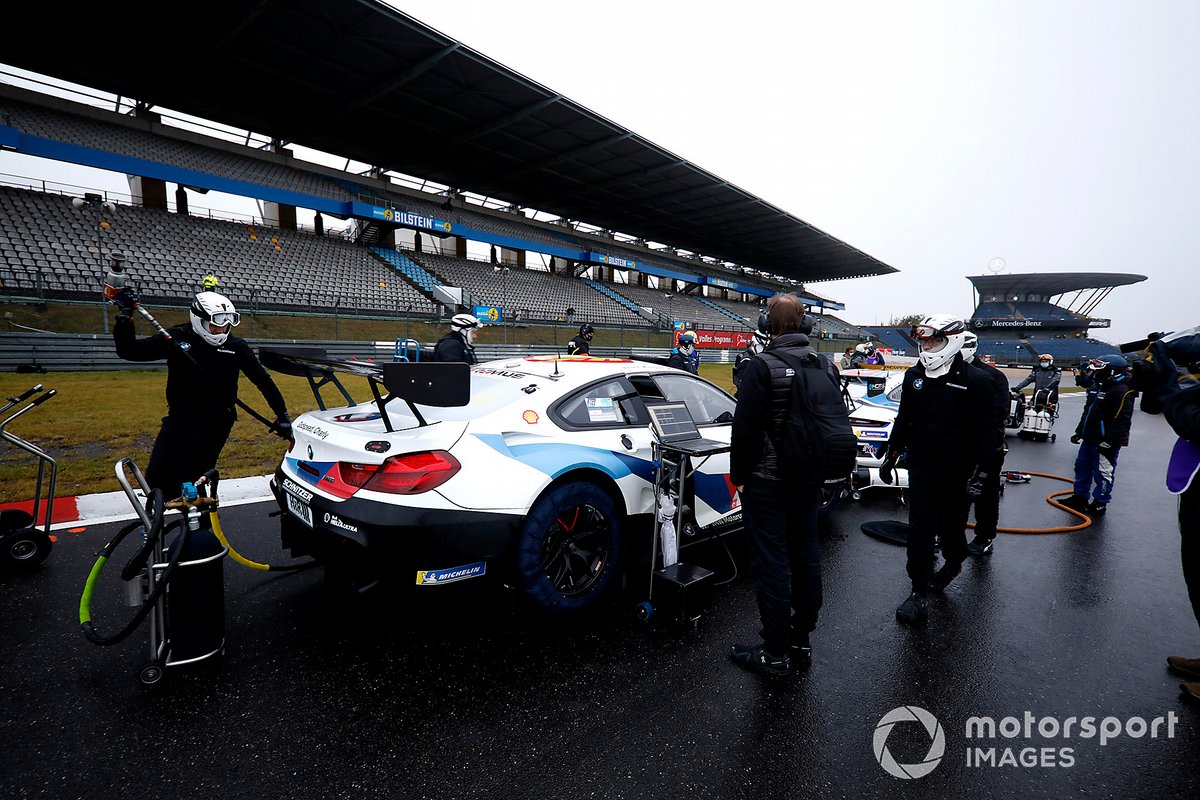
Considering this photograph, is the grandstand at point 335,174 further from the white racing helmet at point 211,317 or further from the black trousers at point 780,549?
the black trousers at point 780,549

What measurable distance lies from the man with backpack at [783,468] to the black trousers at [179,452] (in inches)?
130

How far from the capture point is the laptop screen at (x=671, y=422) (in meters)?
3.17

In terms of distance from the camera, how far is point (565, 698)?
8.06 ft

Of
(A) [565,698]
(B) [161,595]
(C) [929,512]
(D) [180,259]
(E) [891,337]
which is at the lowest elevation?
(A) [565,698]

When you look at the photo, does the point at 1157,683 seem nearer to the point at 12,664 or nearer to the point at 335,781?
the point at 335,781

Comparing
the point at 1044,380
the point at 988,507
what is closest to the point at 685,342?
the point at 988,507

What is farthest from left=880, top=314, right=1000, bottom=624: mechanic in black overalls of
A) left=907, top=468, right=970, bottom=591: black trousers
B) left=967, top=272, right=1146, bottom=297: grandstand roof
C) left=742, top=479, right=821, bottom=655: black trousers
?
left=967, top=272, right=1146, bottom=297: grandstand roof

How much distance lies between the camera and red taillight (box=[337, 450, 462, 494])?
2.61 meters

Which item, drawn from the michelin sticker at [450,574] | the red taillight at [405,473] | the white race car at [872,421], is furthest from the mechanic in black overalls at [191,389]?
the white race car at [872,421]

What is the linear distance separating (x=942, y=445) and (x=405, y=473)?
10.3ft

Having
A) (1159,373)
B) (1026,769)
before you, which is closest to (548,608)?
(1026,769)

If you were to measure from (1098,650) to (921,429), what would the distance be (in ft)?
4.86

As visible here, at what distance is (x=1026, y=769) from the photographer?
214 cm

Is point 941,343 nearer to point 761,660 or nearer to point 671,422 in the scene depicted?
point 671,422
